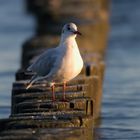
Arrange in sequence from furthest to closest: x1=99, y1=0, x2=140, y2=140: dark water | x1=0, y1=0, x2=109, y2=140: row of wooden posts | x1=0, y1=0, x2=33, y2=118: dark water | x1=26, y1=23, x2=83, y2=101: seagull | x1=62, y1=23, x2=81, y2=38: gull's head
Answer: x1=0, y1=0, x2=33, y2=118: dark water → x1=99, y1=0, x2=140, y2=140: dark water → x1=62, y1=23, x2=81, y2=38: gull's head → x1=26, y1=23, x2=83, y2=101: seagull → x1=0, y1=0, x2=109, y2=140: row of wooden posts

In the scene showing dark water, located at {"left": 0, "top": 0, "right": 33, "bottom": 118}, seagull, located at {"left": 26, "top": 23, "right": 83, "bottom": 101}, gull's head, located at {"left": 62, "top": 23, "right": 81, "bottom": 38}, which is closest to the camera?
seagull, located at {"left": 26, "top": 23, "right": 83, "bottom": 101}

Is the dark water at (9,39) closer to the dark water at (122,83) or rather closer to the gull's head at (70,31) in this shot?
the dark water at (122,83)

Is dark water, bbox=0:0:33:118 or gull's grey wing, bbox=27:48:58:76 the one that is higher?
dark water, bbox=0:0:33:118

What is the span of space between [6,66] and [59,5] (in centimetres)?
969

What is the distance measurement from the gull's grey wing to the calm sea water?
3.85 feet

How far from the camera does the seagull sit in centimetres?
1110

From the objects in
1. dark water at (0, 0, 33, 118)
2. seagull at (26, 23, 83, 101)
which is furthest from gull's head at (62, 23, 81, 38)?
dark water at (0, 0, 33, 118)

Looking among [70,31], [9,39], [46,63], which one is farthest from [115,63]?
[46,63]

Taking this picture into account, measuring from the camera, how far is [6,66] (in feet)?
62.8

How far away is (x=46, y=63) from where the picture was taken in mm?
11500

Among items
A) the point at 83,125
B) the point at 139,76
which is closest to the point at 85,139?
the point at 83,125

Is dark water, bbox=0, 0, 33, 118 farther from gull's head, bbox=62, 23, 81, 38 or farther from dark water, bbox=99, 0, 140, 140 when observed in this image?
gull's head, bbox=62, 23, 81, 38

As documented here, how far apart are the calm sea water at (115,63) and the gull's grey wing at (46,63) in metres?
1.17

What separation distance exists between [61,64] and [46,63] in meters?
0.37
